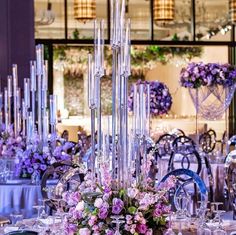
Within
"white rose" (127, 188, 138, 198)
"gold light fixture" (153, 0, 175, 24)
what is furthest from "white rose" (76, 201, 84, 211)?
"gold light fixture" (153, 0, 175, 24)

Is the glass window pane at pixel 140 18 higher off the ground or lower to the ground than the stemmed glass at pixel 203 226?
higher

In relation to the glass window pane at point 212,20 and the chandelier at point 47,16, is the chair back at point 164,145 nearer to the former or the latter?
the glass window pane at point 212,20

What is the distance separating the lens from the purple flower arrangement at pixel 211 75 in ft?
26.9

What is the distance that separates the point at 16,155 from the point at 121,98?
3.53 meters

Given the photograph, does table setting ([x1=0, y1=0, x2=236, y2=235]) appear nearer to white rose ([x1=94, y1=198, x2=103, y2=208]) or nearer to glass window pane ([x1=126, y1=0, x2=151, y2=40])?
white rose ([x1=94, y1=198, x2=103, y2=208])

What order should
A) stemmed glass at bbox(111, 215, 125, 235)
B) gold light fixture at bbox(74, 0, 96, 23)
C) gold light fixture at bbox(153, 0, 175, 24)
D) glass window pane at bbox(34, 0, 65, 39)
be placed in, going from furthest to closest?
glass window pane at bbox(34, 0, 65, 39)
gold light fixture at bbox(153, 0, 175, 24)
gold light fixture at bbox(74, 0, 96, 23)
stemmed glass at bbox(111, 215, 125, 235)

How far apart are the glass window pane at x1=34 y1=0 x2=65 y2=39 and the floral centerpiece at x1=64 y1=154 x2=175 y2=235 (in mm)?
8994

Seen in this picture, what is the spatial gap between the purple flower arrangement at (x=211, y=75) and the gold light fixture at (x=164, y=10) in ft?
12.0

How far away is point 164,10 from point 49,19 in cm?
188

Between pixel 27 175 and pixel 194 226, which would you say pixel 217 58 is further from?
pixel 194 226

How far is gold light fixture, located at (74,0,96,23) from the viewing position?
37.1 feet

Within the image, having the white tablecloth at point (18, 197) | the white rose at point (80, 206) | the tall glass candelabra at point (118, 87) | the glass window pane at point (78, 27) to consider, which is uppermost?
the glass window pane at point (78, 27)

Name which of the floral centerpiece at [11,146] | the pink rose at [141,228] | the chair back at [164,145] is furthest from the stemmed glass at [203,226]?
the chair back at [164,145]

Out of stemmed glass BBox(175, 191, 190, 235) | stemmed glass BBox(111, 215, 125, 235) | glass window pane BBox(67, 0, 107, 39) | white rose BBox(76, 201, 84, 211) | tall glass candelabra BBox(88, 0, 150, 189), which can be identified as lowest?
stemmed glass BBox(175, 191, 190, 235)
